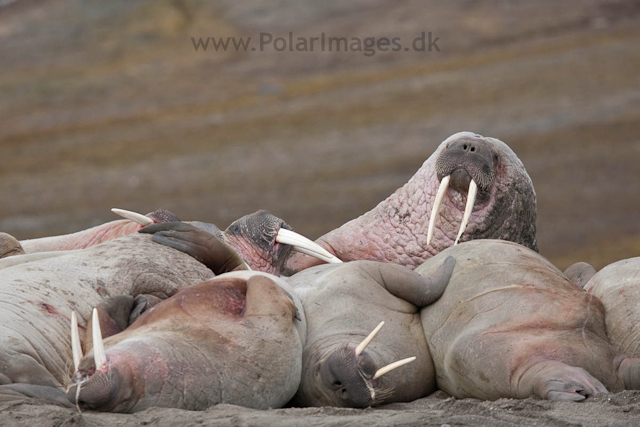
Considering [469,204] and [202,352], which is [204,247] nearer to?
[202,352]

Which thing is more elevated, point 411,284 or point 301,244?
point 301,244

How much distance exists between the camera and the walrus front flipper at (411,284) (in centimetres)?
543

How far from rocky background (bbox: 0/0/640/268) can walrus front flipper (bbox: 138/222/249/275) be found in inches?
367

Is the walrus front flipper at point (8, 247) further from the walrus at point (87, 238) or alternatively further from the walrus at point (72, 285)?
the walrus at point (72, 285)

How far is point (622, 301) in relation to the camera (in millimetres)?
5105

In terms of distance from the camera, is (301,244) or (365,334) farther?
(301,244)

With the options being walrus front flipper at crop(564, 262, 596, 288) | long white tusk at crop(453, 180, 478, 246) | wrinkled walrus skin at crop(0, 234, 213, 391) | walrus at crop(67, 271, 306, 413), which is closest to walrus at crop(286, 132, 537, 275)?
long white tusk at crop(453, 180, 478, 246)

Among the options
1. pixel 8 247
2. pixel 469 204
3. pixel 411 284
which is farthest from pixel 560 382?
pixel 8 247

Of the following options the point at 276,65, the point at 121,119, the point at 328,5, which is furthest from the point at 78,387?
the point at 328,5

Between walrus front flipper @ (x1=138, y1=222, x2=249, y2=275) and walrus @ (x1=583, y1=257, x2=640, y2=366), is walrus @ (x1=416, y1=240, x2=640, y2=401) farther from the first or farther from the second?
walrus front flipper @ (x1=138, y1=222, x2=249, y2=275)

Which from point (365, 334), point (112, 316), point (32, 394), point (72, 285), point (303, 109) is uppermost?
point (303, 109)

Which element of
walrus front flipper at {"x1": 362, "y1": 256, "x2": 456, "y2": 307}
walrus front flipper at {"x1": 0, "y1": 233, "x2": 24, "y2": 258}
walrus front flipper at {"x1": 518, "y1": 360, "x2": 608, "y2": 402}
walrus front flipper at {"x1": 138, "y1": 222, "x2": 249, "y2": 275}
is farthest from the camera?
walrus front flipper at {"x1": 0, "y1": 233, "x2": 24, "y2": 258}

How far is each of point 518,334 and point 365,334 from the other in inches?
29.3

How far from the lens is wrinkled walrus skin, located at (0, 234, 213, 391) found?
4418 millimetres
